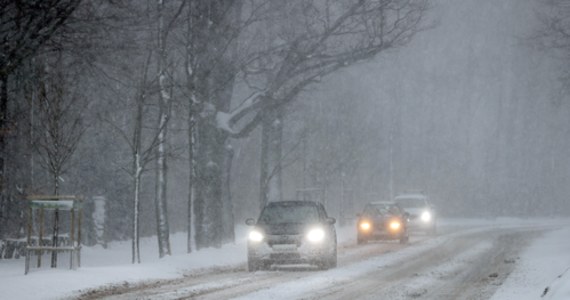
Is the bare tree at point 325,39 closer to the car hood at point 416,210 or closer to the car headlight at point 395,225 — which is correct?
the car headlight at point 395,225

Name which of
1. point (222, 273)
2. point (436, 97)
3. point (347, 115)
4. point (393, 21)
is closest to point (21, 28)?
point (222, 273)

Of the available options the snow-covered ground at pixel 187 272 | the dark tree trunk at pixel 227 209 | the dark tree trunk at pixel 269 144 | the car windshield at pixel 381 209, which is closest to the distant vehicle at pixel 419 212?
the car windshield at pixel 381 209

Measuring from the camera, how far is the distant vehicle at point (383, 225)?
35500 millimetres

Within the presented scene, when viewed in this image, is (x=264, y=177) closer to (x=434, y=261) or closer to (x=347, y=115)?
(x=434, y=261)

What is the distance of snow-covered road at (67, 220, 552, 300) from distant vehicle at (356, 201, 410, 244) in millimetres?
6525

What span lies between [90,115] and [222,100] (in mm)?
7754

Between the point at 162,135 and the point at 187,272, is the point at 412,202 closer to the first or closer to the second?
the point at 162,135

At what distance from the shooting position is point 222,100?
109ft

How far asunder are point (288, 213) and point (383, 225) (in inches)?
463

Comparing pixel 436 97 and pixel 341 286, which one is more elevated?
pixel 436 97

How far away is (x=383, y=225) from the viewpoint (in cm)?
3553

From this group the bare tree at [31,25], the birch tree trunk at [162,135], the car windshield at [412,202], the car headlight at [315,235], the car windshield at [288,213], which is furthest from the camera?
the car windshield at [412,202]

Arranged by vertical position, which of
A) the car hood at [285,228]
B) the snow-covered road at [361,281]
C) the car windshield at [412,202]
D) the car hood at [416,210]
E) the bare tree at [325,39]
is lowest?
the snow-covered road at [361,281]

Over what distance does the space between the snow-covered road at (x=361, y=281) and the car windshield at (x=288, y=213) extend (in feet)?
4.17
